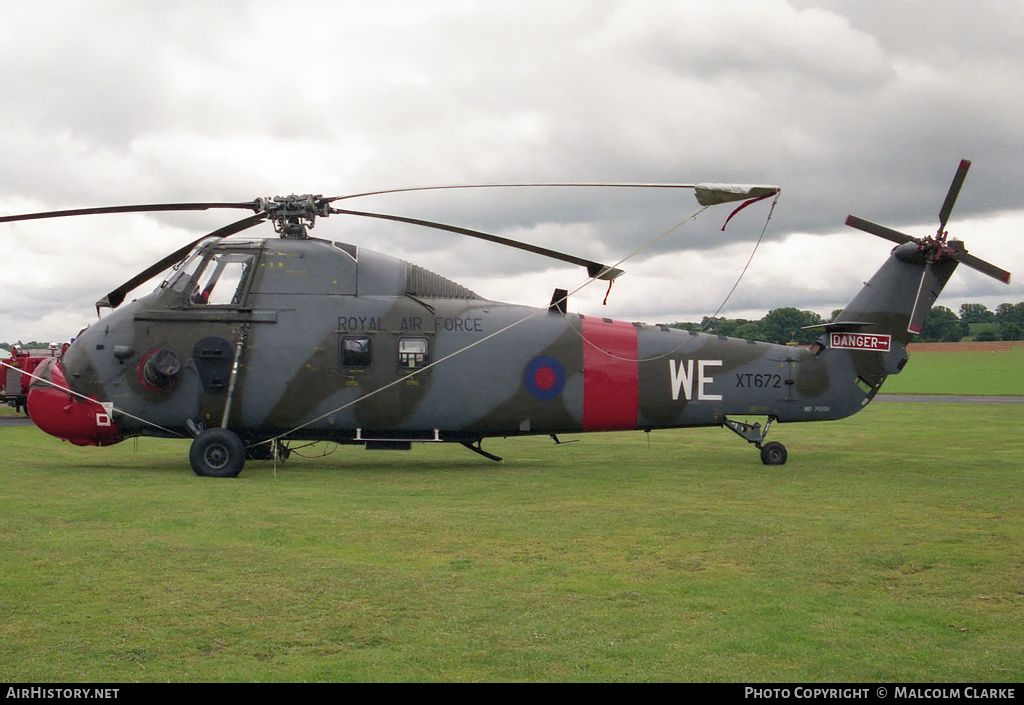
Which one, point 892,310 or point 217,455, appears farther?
point 892,310

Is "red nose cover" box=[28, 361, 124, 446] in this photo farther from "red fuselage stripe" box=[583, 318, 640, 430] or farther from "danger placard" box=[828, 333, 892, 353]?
"danger placard" box=[828, 333, 892, 353]

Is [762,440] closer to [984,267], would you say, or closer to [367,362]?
[984,267]

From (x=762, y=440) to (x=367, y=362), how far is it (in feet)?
27.4

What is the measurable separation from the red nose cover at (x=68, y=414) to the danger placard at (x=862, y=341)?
1478 centimetres

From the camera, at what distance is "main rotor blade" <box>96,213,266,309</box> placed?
52.8 feet

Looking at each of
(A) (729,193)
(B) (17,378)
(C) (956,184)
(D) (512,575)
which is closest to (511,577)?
(D) (512,575)

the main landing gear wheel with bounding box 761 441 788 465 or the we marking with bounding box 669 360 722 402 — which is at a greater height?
the we marking with bounding box 669 360 722 402

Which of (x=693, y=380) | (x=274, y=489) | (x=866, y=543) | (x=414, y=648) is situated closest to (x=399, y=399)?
(x=274, y=489)

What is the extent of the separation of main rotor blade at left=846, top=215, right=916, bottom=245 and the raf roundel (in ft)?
22.4

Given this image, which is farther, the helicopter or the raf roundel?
the raf roundel

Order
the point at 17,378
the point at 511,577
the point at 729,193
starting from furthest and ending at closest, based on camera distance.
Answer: the point at 17,378, the point at 729,193, the point at 511,577

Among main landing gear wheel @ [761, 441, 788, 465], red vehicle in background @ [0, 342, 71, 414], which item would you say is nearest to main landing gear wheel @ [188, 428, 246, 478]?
main landing gear wheel @ [761, 441, 788, 465]

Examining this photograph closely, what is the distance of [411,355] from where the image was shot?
659 inches

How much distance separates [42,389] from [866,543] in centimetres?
1496
